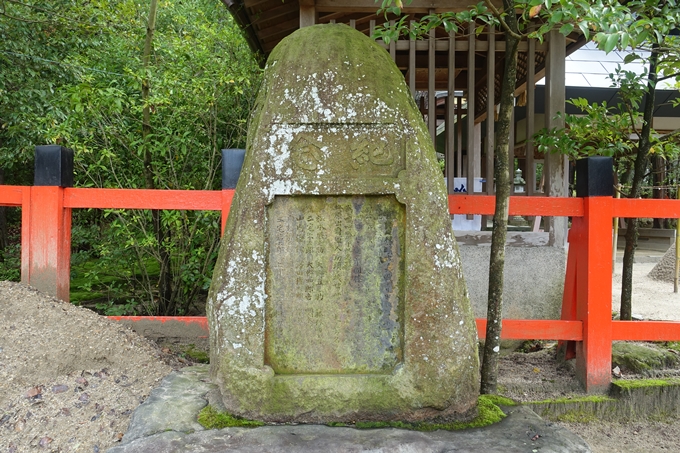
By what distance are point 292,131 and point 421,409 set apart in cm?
152

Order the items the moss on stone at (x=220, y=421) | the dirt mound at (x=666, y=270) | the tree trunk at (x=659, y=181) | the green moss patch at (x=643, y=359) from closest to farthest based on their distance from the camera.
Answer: the moss on stone at (x=220, y=421), the green moss patch at (x=643, y=359), the dirt mound at (x=666, y=270), the tree trunk at (x=659, y=181)

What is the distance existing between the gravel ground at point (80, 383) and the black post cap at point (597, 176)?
4.72ft

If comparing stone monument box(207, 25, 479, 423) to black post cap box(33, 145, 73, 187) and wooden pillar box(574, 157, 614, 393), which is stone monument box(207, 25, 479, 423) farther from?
black post cap box(33, 145, 73, 187)

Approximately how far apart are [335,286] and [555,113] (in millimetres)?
3427

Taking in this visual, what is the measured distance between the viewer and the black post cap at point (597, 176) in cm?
362

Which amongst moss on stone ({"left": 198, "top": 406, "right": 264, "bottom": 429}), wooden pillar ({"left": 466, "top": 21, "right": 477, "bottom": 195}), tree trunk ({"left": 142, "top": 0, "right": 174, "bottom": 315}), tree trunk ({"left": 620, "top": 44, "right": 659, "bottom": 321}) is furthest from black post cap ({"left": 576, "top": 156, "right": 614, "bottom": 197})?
tree trunk ({"left": 142, "top": 0, "right": 174, "bottom": 315})

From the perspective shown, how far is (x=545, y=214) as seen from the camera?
12.2ft

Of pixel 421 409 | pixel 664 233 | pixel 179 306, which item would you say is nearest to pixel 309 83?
pixel 421 409

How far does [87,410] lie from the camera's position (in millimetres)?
2842

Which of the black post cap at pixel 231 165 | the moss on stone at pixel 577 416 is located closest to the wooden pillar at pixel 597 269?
the moss on stone at pixel 577 416

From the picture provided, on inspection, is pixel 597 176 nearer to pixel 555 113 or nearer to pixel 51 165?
pixel 555 113

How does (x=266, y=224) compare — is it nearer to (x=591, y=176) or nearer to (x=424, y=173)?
(x=424, y=173)

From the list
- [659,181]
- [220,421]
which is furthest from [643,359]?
[659,181]

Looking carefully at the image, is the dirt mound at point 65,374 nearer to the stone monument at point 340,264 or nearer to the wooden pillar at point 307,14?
the stone monument at point 340,264
